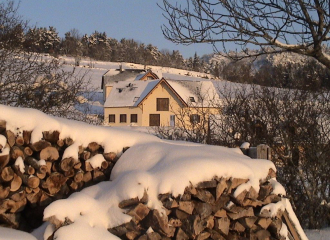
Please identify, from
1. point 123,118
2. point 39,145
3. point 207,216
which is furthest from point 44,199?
point 123,118

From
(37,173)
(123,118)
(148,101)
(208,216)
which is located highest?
(37,173)

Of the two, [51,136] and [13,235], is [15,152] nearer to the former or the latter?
[51,136]

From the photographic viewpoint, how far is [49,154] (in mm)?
4582

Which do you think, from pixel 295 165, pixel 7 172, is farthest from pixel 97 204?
pixel 295 165

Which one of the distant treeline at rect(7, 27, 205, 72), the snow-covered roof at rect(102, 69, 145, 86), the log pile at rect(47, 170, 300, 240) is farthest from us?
the distant treeline at rect(7, 27, 205, 72)

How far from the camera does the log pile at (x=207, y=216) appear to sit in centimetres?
398

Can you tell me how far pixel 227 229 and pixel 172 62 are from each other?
10435 cm

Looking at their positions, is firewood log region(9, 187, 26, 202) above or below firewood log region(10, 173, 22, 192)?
below

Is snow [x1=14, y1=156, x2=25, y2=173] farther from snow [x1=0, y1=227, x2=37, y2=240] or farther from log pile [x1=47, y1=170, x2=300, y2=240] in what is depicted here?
log pile [x1=47, y1=170, x2=300, y2=240]

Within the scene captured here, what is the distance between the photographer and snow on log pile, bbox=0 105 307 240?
3979 millimetres

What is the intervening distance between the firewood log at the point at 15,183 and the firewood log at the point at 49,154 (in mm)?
351

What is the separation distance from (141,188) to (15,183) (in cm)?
134

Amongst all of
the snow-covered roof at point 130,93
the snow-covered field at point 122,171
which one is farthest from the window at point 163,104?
the snow-covered field at point 122,171

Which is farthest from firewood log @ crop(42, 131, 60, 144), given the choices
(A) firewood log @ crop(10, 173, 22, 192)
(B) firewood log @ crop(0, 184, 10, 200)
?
(B) firewood log @ crop(0, 184, 10, 200)
